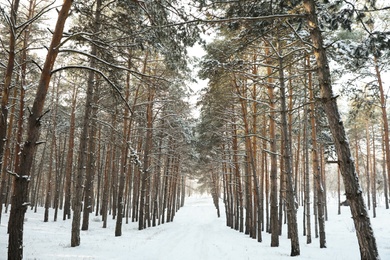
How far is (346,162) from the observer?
5242 millimetres

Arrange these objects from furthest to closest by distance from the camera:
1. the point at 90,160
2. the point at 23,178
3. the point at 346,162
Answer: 1. the point at 90,160
2. the point at 23,178
3. the point at 346,162

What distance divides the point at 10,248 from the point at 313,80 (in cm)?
1477

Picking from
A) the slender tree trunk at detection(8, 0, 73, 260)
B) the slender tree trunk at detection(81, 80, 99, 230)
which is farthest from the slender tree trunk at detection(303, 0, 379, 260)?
the slender tree trunk at detection(81, 80, 99, 230)

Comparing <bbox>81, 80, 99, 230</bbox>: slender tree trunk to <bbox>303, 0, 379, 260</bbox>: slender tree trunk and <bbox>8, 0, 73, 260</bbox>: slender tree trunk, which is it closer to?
<bbox>8, 0, 73, 260</bbox>: slender tree trunk

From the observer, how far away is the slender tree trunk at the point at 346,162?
4.91 m

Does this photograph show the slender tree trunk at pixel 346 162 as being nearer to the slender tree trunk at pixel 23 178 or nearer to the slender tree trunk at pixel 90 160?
the slender tree trunk at pixel 23 178

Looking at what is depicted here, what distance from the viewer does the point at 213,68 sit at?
880 cm

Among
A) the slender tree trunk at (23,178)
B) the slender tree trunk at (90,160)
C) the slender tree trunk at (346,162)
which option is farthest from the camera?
the slender tree trunk at (90,160)

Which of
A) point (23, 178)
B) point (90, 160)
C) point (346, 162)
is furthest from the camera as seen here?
point (90, 160)

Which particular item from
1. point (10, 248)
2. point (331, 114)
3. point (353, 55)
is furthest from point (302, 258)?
point (10, 248)

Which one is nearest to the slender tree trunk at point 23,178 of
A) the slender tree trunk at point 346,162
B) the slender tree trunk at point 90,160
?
the slender tree trunk at point 90,160

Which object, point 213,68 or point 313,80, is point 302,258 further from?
point 313,80

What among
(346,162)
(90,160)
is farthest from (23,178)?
(90,160)

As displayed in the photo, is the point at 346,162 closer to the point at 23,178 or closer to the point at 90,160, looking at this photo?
the point at 23,178
